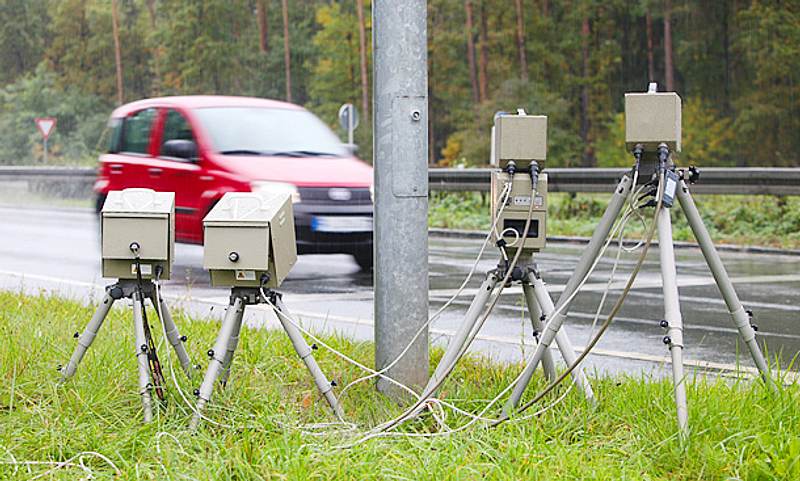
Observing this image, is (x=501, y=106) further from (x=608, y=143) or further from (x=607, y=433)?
(x=607, y=433)

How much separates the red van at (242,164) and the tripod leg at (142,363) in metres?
7.05

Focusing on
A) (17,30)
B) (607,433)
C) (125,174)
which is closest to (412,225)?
(607,433)

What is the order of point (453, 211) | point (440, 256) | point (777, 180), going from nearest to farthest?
point (440, 256) < point (777, 180) < point (453, 211)

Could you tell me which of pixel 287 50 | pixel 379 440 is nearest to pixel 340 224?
pixel 379 440

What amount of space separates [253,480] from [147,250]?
1.33 m

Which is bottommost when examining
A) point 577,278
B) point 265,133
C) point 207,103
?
point 577,278

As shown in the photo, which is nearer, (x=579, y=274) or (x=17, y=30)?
(x=579, y=274)

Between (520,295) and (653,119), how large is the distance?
6.12 metres

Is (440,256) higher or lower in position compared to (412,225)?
lower

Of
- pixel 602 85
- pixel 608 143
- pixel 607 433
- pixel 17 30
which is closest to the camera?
pixel 607 433

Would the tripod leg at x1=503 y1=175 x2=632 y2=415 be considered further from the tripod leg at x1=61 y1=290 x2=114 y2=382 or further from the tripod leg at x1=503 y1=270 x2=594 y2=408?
the tripod leg at x1=61 y1=290 x2=114 y2=382

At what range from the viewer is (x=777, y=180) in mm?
16703

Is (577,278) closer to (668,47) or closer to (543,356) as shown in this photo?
(543,356)

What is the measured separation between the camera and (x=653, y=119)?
4.72m
